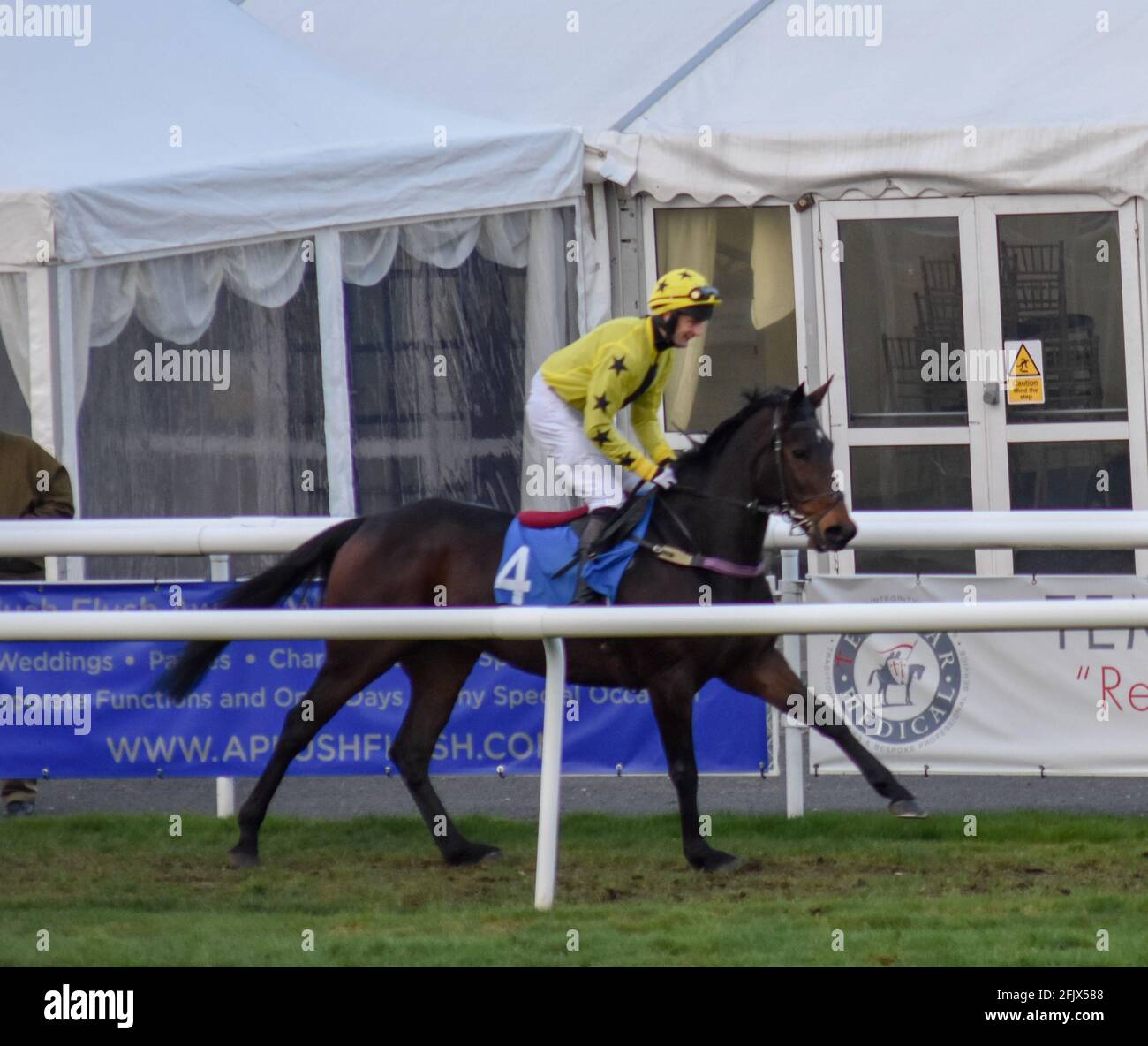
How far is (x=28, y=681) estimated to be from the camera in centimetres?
691

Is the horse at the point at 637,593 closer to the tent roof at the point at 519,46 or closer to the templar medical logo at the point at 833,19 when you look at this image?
the tent roof at the point at 519,46

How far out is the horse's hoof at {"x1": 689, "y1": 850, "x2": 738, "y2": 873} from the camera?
5992 mm

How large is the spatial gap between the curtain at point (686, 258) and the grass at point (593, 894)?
411 cm

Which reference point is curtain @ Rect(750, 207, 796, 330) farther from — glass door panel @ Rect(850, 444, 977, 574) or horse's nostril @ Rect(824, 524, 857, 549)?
horse's nostril @ Rect(824, 524, 857, 549)

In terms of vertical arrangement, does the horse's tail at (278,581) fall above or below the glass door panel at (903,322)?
below

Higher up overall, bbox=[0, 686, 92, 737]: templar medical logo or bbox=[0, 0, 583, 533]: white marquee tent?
bbox=[0, 0, 583, 533]: white marquee tent

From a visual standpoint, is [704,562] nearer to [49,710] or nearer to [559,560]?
[559,560]

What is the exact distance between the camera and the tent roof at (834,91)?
9984mm

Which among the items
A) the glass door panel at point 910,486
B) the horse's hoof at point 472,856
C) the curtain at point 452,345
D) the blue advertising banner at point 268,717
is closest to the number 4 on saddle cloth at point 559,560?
the blue advertising banner at point 268,717

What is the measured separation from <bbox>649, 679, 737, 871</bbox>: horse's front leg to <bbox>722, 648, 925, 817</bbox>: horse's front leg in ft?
0.95

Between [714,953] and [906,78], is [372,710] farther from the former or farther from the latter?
[906,78]

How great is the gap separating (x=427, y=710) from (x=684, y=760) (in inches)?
37.0
